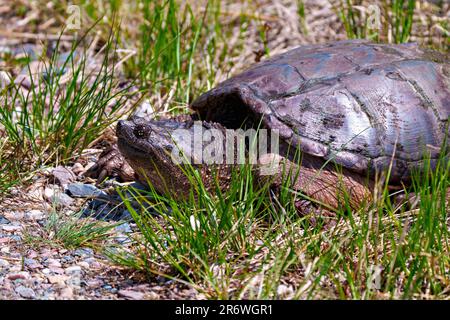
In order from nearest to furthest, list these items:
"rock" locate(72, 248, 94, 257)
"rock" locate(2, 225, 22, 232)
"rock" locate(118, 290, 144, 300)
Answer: "rock" locate(118, 290, 144, 300) → "rock" locate(72, 248, 94, 257) → "rock" locate(2, 225, 22, 232)

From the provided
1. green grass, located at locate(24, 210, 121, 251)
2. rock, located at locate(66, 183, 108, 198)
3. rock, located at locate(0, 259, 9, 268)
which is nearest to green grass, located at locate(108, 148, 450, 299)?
green grass, located at locate(24, 210, 121, 251)

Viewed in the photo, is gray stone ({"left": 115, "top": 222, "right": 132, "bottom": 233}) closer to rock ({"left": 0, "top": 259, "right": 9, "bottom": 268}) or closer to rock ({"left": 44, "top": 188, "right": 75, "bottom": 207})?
rock ({"left": 44, "top": 188, "right": 75, "bottom": 207})

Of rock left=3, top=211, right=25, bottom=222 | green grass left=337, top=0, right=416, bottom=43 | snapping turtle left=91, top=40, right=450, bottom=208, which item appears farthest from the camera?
green grass left=337, top=0, right=416, bottom=43

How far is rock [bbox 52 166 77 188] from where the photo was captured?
374 cm

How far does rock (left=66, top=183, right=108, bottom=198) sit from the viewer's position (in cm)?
366

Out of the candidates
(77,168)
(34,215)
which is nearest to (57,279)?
(34,215)

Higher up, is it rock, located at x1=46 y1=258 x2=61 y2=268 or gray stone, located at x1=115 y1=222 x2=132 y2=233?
rock, located at x1=46 y1=258 x2=61 y2=268

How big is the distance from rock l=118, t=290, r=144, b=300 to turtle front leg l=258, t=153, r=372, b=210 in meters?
0.93

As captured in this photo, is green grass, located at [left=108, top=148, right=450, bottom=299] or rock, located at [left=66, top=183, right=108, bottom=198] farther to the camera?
rock, located at [left=66, top=183, right=108, bottom=198]

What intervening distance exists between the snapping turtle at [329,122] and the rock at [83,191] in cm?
13

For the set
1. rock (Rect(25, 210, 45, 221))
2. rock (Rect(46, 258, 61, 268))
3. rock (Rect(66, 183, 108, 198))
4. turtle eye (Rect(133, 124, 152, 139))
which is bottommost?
rock (Rect(66, 183, 108, 198))

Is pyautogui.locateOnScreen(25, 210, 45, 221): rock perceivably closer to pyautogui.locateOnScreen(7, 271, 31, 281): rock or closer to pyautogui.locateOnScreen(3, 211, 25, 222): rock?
pyautogui.locateOnScreen(3, 211, 25, 222): rock
